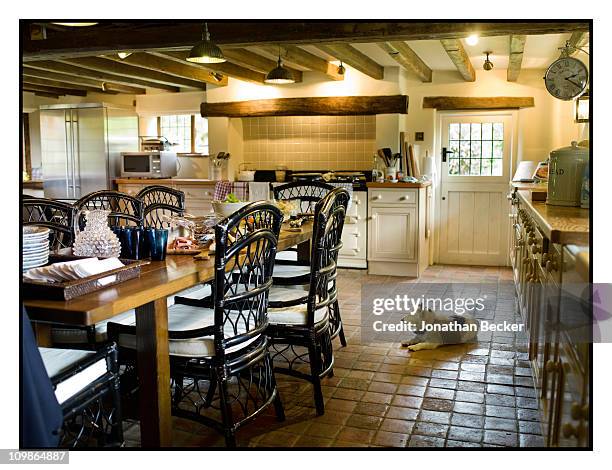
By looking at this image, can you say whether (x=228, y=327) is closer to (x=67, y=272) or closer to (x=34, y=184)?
(x=67, y=272)

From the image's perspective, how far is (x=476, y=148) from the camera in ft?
23.4

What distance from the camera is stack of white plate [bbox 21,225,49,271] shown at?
2.33 meters

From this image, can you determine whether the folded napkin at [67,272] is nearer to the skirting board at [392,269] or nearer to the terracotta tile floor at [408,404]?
the terracotta tile floor at [408,404]

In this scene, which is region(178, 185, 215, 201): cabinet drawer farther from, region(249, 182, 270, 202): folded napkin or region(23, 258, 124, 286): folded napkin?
region(23, 258, 124, 286): folded napkin

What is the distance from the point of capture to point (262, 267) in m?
2.63

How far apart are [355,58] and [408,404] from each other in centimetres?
371

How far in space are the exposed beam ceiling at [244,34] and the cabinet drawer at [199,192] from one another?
2.51m

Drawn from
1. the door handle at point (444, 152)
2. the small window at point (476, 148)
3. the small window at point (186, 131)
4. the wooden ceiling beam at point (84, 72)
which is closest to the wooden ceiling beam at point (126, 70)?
the wooden ceiling beam at point (84, 72)

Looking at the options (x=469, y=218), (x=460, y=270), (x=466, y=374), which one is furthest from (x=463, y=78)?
(x=466, y=374)

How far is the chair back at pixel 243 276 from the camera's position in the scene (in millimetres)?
2350

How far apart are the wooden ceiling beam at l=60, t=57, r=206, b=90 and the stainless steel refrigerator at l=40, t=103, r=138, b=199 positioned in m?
1.12

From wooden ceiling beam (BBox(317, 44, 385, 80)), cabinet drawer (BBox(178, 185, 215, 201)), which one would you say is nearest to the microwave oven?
cabinet drawer (BBox(178, 185, 215, 201))

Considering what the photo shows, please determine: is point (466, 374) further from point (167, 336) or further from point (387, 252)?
point (387, 252)

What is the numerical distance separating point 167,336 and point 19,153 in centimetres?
84
